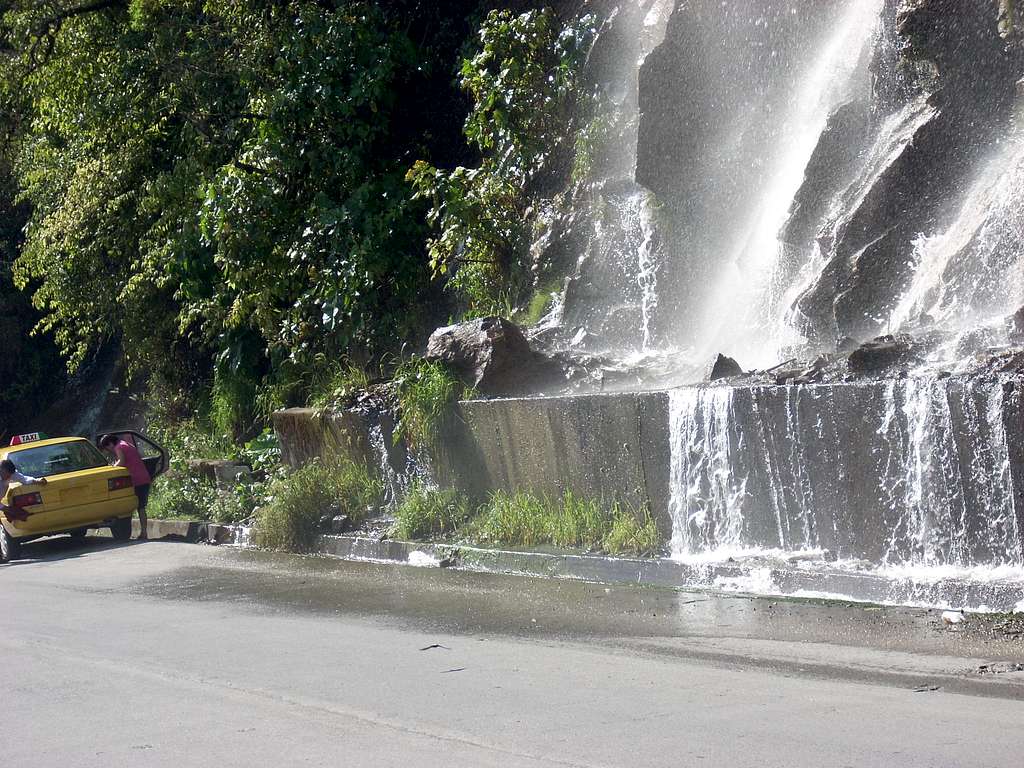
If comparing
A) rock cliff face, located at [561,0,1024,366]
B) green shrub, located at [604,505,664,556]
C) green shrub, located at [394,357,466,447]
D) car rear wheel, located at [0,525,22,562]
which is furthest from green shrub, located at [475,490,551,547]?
car rear wheel, located at [0,525,22,562]

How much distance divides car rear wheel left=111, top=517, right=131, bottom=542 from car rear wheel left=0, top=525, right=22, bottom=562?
53.5 inches

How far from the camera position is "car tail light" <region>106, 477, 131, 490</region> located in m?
15.5

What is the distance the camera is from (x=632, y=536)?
9.83 metres

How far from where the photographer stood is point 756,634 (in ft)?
23.9

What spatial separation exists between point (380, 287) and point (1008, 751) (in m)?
12.4

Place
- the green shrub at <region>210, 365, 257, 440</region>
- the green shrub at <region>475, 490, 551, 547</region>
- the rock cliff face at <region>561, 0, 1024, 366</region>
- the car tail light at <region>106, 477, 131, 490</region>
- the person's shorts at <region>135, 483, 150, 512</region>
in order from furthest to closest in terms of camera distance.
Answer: the green shrub at <region>210, 365, 257, 440</region> < the person's shorts at <region>135, 483, 150, 512</region> < the car tail light at <region>106, 477, 131, 490</region> < the green shrub at <region>475, 490, 551, 547</region> < the rock cliff face at <region>561, 0, 1024, 366</region>

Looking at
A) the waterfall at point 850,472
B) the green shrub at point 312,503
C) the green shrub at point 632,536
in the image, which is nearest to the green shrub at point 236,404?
the green shrub at point 312,503

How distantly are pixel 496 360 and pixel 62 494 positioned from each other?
6464mm

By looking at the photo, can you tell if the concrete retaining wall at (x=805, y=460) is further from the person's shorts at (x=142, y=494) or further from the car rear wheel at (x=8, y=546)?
the car rear wheel at (x=8, y=546)

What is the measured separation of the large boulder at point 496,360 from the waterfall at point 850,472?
2.89 metres

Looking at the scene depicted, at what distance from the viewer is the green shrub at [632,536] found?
970 centimetres

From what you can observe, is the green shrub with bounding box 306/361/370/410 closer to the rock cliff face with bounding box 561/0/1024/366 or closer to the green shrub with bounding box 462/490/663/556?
the rock cliff face with bounding box 561/0/1024/366

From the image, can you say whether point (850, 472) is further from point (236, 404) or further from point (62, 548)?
point (236, 404)

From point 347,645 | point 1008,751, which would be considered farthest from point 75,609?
point 1008,751
